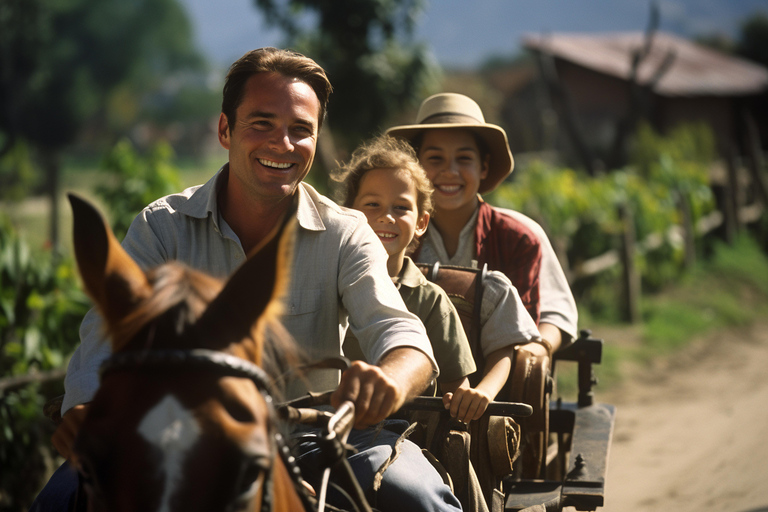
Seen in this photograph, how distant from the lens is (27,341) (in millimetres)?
4660

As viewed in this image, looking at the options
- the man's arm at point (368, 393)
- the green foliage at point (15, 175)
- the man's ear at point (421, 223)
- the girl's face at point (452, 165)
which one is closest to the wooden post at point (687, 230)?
the girl's face at point (452, 165)

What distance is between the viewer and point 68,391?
200 cm

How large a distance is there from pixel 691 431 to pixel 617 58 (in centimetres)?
2958

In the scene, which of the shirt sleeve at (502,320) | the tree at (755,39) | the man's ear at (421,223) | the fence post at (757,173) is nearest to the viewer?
the shirt sleeve at (502,320)

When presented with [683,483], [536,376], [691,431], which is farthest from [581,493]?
[691,431]

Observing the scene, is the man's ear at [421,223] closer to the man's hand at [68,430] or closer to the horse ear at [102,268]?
the man's hand at [68,430]

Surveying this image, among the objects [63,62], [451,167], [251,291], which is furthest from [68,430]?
[63,62]

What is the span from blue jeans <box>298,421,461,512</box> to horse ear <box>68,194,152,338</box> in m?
0.95

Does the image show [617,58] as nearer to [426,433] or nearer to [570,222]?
[570,222]

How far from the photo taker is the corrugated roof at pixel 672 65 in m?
30.0

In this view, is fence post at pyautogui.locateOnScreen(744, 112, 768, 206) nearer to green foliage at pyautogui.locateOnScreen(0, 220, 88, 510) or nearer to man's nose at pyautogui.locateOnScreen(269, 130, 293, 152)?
green foliage at pyautogui.locateOnScreen(0, 220, 88, 510)

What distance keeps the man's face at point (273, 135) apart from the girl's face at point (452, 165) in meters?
1.45

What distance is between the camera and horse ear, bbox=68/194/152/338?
143 centimetres

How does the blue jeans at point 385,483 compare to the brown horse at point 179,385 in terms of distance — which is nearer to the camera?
the brown horse at point 179,385
